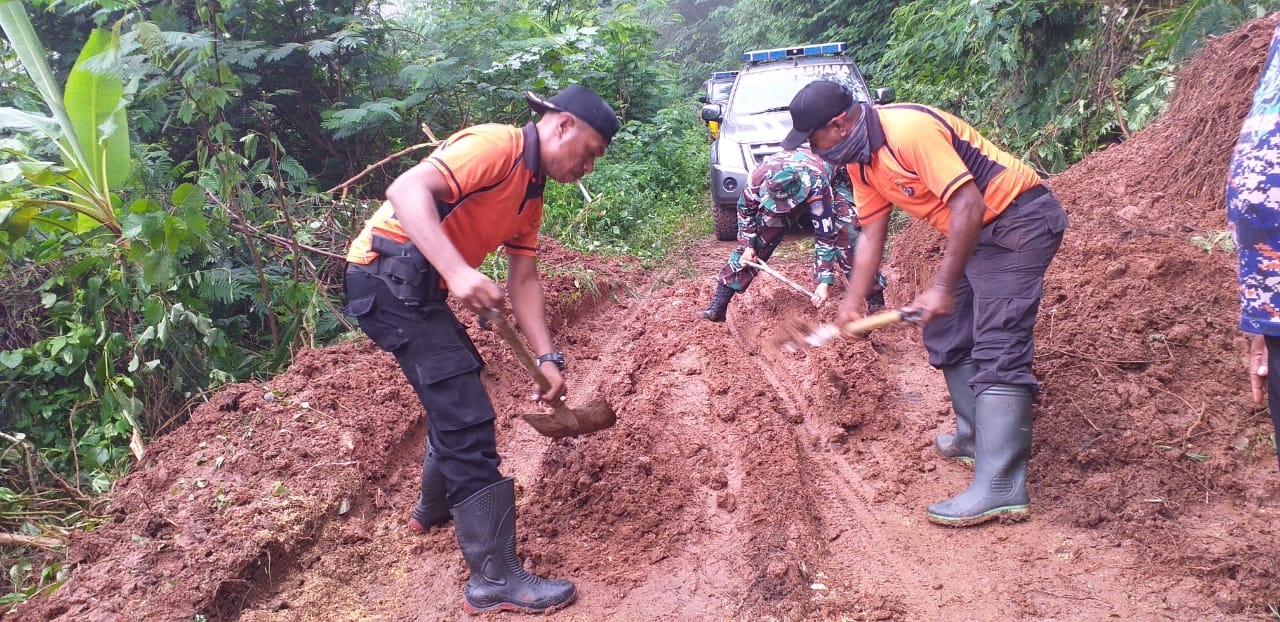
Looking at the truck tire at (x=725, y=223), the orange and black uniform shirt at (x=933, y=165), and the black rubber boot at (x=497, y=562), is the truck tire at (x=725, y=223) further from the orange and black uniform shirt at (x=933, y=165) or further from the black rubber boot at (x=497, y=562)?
the black rubber boot at (x=497, y=562)

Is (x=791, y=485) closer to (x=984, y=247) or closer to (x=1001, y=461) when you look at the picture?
(x=1001, y=461)

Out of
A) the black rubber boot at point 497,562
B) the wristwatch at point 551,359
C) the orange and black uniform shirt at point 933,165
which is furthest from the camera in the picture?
the wristwatch at point 551,359

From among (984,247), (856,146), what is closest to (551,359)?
(856,146)

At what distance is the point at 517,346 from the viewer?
2693mm

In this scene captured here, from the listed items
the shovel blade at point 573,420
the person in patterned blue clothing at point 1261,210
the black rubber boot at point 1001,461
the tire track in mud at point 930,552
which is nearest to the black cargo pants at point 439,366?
the shovel blade at point 573,420

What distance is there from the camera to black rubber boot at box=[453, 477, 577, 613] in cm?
272

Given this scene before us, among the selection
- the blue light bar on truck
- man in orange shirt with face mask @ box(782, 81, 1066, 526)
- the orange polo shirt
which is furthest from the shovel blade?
the blue light bar on truck

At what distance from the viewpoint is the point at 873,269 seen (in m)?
3.45

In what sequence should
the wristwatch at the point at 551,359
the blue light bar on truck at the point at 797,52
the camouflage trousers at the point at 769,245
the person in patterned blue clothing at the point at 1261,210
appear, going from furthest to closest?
the blue light bar on truck at the point at 797,52 → the camouflage trousers at the point at 769,245 → the wristwatch at the point at 551,359 → the person in patterned blue clothing at the point at 1261,210

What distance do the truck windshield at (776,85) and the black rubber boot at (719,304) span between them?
378cm

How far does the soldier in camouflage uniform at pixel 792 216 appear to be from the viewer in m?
5.58

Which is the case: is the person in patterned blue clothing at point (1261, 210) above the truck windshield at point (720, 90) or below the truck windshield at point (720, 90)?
above

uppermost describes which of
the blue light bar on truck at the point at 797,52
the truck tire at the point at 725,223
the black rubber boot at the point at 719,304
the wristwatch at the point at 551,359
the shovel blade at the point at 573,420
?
the blue light bar on truck at the point at 797,52

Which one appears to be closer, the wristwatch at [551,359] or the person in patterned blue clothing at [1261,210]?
the person in patterned blue clothing at [1261,210]
